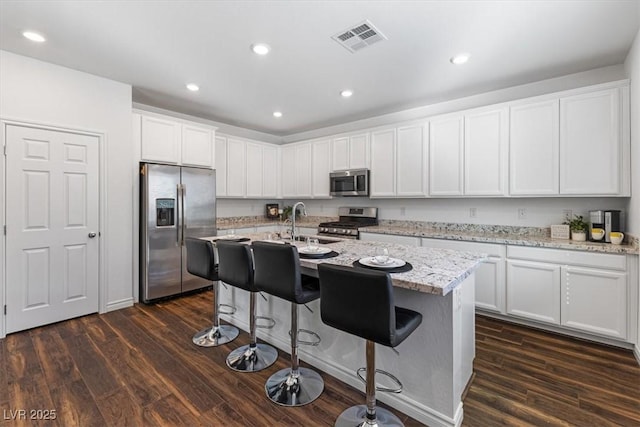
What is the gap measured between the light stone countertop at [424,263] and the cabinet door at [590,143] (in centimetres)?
180

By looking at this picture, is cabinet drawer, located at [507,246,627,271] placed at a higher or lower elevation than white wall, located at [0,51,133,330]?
lower

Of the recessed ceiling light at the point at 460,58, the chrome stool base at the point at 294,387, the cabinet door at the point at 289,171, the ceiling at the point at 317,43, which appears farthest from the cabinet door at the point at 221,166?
the recessed ceiling light at the point at 460,58

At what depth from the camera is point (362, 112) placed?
4.73 m

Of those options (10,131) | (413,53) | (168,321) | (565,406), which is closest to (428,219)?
(413,53)

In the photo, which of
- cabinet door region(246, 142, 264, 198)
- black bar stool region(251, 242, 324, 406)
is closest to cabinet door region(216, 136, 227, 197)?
cabinet door region(246, 142, 264, 198)

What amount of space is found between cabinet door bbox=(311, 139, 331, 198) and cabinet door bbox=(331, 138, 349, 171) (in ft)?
0.36

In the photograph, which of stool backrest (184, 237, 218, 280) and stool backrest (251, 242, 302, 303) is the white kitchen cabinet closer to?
stool backrest (251, 242, 302, 303)

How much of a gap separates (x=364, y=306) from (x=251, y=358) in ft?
4.73

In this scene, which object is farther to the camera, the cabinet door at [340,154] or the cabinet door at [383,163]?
the cabinet door at [340,154]

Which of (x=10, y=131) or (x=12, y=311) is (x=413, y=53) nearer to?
(x=10, y=131)

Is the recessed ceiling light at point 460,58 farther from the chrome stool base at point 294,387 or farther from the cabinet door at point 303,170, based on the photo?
the chrome stool base at point 294,387

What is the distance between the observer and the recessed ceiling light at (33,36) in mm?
2529

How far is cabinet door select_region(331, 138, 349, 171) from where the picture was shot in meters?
4.95

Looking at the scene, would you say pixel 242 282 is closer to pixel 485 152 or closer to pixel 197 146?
pixel 197 146
